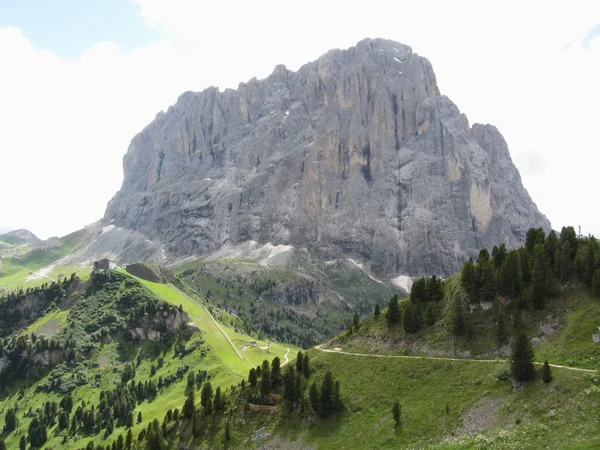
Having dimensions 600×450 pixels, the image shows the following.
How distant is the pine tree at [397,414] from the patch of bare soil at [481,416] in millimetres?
9434

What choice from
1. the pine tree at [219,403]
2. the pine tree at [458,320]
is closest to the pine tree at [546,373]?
the pine tree at [458,320]

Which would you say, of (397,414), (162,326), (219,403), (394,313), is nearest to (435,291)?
(394,313)

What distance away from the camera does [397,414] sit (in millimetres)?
65938

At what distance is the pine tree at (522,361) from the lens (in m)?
59.6

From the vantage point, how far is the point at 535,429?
49.0m

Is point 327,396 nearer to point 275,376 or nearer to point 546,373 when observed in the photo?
point 275,376

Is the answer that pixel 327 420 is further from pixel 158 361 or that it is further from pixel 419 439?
pixel 158 361

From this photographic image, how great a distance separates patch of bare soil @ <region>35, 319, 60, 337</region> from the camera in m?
186

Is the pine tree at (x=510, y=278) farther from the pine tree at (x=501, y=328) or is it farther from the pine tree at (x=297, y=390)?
the pine tree at (x=297, y=390)

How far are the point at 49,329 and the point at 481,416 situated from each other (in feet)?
599

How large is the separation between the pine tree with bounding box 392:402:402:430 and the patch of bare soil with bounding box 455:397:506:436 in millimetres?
9434

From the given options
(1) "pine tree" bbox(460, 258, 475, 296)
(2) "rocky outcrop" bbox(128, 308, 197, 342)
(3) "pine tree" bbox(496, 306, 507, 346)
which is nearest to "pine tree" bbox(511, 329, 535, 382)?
(3) "pine tree" bbox(496, 306, 507, 346)

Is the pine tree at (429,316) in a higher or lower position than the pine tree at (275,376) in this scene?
higher

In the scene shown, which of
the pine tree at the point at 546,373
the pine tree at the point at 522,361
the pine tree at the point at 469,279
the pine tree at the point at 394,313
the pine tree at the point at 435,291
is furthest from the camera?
the pine tree at the point at 394,313
